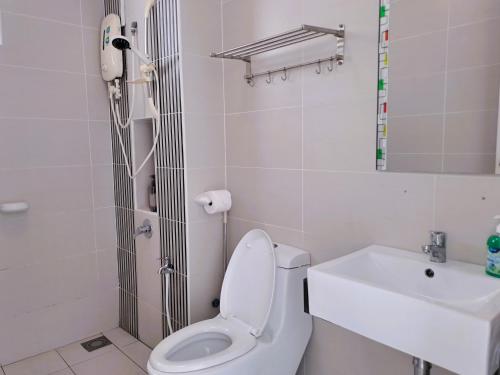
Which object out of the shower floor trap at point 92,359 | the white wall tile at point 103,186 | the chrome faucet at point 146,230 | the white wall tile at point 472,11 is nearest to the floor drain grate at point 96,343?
the shower floor trap at point 92,359

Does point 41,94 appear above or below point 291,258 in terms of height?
above

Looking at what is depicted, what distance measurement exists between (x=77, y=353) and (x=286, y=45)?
211cm

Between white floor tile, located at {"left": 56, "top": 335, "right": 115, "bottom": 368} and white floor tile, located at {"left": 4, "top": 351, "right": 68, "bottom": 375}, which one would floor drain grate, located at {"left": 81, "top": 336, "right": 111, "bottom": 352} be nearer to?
white floor tile, located at {"left": 56, "top": 335, "right": 115, "bottom": 368}

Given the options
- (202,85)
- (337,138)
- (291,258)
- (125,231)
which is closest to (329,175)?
(337,138)

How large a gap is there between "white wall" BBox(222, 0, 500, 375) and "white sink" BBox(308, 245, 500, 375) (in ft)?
0.36

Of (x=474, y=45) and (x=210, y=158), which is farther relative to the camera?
(x=210, y=158)

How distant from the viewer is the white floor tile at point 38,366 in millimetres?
2068

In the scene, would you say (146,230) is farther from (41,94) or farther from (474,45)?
(474,45)

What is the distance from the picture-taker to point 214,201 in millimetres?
1932

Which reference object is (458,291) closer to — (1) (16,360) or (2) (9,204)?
(2) (9,204)

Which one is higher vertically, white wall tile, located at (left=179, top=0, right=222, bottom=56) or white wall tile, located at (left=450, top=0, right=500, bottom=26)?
white wall tile, located at (left=179, top=0, right=222, bottom=56)

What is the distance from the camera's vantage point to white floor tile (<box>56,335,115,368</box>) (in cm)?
220

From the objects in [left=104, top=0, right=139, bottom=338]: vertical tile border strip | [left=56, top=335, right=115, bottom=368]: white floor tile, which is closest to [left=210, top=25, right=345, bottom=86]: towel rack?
[left=104, top=0, right=139, bottom=338]: vertical tile border strip

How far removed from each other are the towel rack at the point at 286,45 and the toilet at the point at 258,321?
29.7 inches
